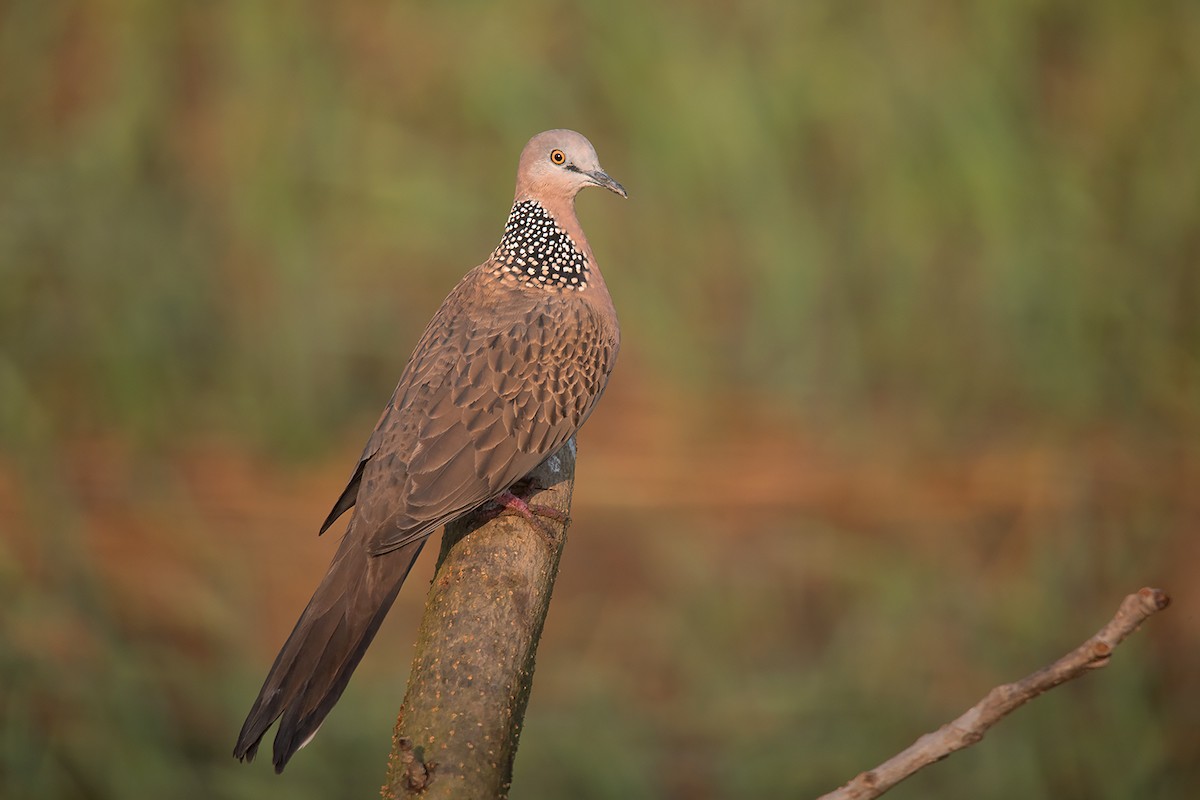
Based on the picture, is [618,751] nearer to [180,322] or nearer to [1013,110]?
[180,322]

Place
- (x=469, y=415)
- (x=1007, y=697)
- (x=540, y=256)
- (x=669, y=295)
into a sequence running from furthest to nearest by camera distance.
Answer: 1. (x=669, y=295)
2. (x=540, y=256)
3. (x=469, y=415)
4. (x=1007, y=697)

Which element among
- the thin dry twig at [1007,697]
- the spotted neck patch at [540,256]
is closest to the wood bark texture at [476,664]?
the thin dry twig at [1007,697]

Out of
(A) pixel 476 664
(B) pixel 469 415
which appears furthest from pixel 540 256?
(A) pixel 476 664

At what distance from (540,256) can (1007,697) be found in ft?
7.00

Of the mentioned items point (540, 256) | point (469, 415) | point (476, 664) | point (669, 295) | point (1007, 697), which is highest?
point (669, 295)

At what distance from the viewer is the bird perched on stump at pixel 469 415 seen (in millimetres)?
3062

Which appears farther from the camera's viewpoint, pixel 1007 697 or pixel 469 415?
pixel 469 415

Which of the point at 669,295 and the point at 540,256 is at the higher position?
the point at 669,295

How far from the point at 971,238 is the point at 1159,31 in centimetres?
126

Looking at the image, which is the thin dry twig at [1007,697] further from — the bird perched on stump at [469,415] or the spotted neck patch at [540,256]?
the spotted neck patch at [540,256]

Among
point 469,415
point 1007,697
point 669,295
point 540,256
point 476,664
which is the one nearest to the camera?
point 1007,697

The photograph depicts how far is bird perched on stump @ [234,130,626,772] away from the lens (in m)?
3.06

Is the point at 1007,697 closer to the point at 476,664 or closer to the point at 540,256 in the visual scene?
the point at 476,664

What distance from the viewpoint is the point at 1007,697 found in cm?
222
